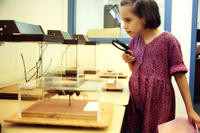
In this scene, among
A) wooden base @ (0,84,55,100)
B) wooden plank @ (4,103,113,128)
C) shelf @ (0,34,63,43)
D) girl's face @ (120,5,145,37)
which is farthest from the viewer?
girl's face @ (120,5,145,37)

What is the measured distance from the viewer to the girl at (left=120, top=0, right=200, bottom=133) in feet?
3.69

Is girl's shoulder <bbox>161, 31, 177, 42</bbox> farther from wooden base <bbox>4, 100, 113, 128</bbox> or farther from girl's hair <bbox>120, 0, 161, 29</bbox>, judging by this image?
wooden base <bbox>4, 100, 113, 128</bbox>

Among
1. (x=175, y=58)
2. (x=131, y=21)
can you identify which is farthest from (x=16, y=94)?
(x=175, y=58)

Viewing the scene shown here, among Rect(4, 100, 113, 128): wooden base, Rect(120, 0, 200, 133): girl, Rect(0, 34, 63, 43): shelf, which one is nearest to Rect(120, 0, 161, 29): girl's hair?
Rect(120, 0, 200, 133): girl

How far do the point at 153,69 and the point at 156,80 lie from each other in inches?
2.4

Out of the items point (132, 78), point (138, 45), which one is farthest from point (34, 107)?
point (138, 45)

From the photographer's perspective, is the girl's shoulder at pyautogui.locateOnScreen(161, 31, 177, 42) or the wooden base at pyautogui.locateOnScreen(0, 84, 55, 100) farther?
the girl's shoulder at pyautogui.locateOnScreen(161, 31, 177, 42)

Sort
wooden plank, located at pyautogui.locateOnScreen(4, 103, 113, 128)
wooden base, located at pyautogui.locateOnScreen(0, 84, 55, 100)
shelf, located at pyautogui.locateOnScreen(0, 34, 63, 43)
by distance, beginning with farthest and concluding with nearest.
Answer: shelf, located at pyautogui.locateOnScreen(0, 34, 63, 43), wooden base, located at pyautogui.locateOnScreen(0, 84, 55, 100), wooden plank, located at pyautogui.locateOnScreen(4, 103, 113, 128)

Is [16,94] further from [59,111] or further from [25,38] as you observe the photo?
[59,111]

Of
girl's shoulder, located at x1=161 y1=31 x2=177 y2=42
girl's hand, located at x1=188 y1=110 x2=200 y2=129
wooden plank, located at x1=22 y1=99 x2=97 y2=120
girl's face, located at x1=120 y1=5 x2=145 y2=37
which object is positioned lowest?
girl's hand, located at x1=188 y1=110 x2=200 y2=129

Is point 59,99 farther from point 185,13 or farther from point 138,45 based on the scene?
point 185,13

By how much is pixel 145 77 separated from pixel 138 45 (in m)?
0.21

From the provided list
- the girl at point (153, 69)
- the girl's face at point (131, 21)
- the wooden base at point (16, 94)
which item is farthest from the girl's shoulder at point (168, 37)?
the wooden base at point (16, 94)

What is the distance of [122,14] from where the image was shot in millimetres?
1206
